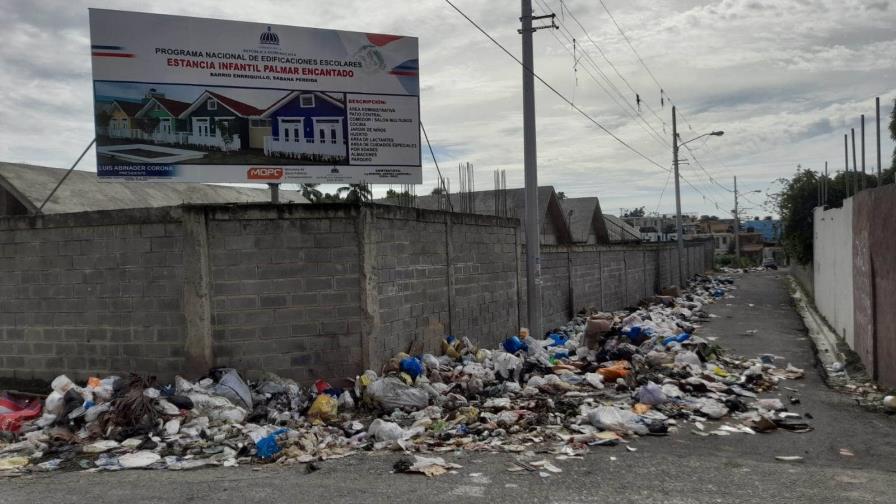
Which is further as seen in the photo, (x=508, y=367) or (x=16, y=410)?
(x=508, y=367)

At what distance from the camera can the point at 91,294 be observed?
8.20 meters

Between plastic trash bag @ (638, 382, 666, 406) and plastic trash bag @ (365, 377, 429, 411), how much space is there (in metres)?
2.47

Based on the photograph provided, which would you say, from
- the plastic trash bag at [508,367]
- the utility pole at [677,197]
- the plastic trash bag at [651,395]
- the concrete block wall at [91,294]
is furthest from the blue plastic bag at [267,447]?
the utility pole at [677,197]

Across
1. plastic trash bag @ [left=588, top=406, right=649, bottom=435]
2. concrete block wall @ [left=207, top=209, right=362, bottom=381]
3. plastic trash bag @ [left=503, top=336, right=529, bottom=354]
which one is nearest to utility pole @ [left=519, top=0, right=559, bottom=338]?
plastic trash bag @ [left=503, top=336, right=529, bottom=354]

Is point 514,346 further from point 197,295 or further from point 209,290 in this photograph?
point 197,295

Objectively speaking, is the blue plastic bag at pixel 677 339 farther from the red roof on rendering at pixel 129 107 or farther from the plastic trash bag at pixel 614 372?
the red roof on rendering at pixel 129 107

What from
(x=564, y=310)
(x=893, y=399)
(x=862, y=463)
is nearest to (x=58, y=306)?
(x=862, y=463)

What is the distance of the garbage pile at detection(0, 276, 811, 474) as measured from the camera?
619 centimetres

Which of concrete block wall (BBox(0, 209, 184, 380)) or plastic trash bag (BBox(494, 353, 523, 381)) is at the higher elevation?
concrete block wall (BBox(0, 209, 184, 380))

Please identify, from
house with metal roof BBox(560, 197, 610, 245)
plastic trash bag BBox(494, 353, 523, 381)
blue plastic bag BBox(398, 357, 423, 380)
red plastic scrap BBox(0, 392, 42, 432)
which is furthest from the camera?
house with metal roof BBox(560, 197, 610, 245)

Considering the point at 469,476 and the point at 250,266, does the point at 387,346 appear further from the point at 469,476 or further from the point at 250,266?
the point at 469,476

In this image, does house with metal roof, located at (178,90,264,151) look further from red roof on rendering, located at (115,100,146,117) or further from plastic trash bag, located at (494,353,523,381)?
plastic trash bag, located at (494,353,523,381)

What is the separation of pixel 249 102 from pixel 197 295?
2.96 m

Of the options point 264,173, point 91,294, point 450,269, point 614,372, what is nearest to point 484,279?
point 450,269
